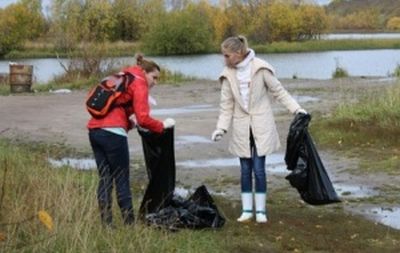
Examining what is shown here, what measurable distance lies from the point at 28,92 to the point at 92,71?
15.1ft

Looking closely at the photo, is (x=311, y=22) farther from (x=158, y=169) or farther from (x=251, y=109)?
(x=158, y=169)

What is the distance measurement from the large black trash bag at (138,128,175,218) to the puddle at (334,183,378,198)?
259cm

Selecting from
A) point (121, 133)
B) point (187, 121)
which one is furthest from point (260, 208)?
point (187, 121)

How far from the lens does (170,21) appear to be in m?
69.4

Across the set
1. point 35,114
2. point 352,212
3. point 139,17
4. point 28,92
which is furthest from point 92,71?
point 139,17

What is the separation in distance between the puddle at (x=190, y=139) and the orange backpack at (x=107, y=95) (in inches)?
278

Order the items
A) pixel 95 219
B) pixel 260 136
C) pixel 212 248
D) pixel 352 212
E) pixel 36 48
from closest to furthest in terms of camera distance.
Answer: pixel 95 219, pixel 212 248, pixel 260 136, pixel 352 212, pixel 36 48

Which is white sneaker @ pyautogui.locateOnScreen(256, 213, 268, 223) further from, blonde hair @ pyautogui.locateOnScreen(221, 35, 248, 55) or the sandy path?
the sandy path

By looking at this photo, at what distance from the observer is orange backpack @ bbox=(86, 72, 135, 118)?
664 cm

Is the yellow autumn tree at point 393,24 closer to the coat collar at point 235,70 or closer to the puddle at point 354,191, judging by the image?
the puddle at point 354,191

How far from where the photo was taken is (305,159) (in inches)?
300

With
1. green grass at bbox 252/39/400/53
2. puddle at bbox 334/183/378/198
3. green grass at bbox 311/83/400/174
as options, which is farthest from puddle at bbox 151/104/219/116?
green grass at bbox 252/39/400/53

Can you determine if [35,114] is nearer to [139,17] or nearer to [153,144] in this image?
[153,144]

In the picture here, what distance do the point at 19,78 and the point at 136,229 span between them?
818 inches
